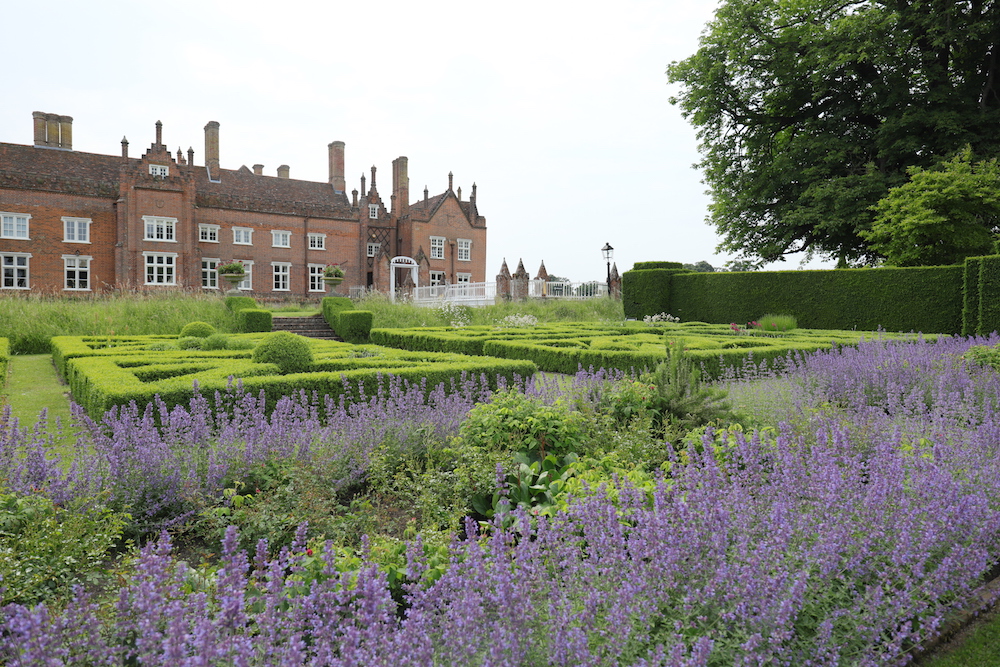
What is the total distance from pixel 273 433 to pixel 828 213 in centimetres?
2167

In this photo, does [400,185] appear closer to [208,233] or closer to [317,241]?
[317,241]

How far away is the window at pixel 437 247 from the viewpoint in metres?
42.2

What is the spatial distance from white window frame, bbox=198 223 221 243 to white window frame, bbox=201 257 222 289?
972 millimetres

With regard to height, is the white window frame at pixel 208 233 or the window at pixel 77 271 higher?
the white window frame at pixel 208 233

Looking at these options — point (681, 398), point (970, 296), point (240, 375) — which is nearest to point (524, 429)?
point (681, 398)

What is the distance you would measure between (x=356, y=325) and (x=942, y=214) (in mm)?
17422

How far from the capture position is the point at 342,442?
4.58 m

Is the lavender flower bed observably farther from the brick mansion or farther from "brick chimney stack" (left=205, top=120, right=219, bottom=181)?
"brick chimney stack" (left=205, top=120, right=219, bottom=181)

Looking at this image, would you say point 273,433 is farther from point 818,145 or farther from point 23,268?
point 23,268

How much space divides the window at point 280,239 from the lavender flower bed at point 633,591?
34.8 metres

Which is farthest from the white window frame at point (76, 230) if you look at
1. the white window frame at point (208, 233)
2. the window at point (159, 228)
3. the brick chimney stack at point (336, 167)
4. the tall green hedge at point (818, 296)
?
the tall green hedge at point (818, 296)

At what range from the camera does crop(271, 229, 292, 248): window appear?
36.0 m

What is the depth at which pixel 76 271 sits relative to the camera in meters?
30.6

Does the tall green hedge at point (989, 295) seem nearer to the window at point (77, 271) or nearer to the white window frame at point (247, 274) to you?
the white window frame at point (247, 274)
